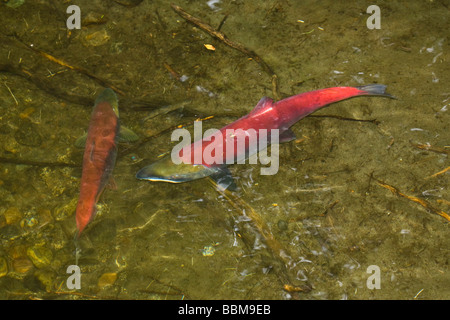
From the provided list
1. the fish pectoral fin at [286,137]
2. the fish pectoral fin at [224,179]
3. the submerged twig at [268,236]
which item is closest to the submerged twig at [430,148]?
the fish pectoral fin at [286,137]

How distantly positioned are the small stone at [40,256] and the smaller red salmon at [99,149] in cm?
36

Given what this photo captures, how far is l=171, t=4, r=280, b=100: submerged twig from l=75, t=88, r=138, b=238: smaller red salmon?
1.55 m

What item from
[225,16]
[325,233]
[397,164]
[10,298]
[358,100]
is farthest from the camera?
[225,16]

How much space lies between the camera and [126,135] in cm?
441

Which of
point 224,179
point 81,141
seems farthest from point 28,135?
point 224,179

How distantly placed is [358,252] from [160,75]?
10.4 feet

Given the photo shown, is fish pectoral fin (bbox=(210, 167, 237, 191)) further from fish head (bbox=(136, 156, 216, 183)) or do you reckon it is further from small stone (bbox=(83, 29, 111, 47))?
small stone (bbox=(83, 29, 111, 47))

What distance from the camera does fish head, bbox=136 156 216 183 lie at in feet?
13.5

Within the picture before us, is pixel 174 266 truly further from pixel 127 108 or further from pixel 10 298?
pixel 127 108

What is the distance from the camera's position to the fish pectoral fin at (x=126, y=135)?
439 cm

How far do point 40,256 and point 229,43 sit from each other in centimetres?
340

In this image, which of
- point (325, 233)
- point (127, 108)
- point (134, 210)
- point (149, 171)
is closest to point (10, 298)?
point (134, 210)

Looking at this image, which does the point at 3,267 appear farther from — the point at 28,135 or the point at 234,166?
the point at 234,166

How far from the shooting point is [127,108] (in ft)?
15.4
